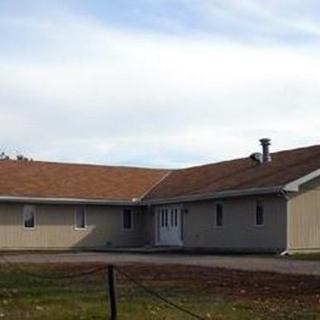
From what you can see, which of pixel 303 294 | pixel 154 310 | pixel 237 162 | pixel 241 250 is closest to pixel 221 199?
pixel 241 250

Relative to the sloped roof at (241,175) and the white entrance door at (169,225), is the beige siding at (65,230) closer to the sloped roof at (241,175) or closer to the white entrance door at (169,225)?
the white entrance door at (169,225)

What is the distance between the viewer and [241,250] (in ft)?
125

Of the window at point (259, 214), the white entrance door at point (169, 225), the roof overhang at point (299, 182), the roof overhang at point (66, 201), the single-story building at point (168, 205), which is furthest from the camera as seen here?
the white entrance door at point (169, 225)

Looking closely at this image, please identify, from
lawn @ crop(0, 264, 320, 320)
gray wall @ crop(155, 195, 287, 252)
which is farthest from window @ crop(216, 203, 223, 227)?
lawn @ crop(0, 264, 320, 320)

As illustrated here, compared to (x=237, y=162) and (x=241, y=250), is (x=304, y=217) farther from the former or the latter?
(x=237, y=162)

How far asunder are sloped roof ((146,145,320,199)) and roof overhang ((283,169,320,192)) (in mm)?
296

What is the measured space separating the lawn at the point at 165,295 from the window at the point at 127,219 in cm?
2342

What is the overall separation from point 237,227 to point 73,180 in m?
12.1

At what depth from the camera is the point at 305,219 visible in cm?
3612

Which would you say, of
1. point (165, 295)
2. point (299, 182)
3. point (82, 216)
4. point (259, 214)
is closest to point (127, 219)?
point (82, 216)

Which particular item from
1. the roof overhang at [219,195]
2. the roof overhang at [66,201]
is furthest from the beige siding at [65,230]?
the roof overhang at [219,195]

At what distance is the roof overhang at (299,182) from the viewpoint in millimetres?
35312

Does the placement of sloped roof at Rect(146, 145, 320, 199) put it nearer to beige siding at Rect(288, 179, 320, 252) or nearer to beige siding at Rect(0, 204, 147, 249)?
beige siding at Rect(288, 179, 320, 252)

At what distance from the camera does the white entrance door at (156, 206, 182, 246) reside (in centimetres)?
4412
